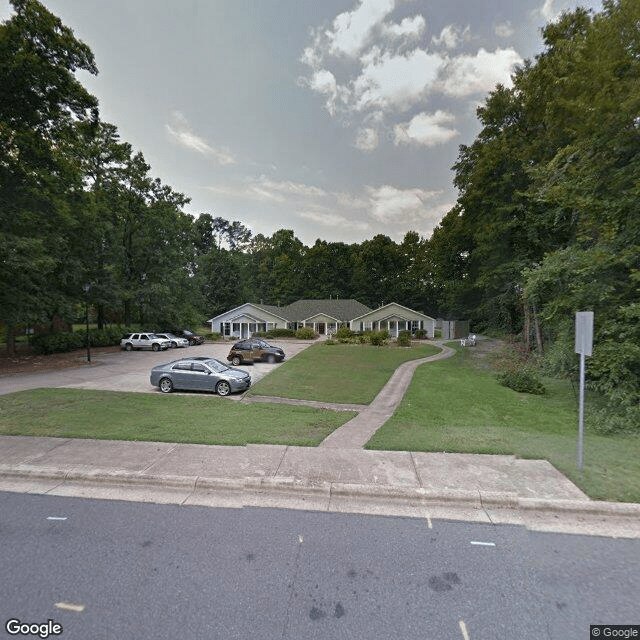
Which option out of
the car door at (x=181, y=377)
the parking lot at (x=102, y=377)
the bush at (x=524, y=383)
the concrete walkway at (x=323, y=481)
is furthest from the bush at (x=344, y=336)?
the concrete walkway at (x=323, y=481)

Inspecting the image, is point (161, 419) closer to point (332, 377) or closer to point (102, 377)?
point (332, 377)

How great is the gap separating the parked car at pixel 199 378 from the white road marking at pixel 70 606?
9.93 meters

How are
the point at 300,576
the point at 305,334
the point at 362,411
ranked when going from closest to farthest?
the point at 300,576
the point at 362,411
the point at 305,334

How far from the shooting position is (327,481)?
514cm

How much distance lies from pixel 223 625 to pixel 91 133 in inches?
888

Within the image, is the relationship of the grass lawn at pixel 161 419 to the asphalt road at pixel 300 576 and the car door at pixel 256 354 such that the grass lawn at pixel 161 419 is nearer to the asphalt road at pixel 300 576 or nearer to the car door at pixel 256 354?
the asphalt road at pixel 300 576

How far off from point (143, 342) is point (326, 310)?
84.4ft

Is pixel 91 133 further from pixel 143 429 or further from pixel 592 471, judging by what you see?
pixel 592 471

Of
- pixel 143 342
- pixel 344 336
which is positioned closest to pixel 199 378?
pixel 143 342

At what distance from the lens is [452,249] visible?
3584cm

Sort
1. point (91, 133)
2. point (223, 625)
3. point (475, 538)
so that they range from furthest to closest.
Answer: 1. point (91, 133)
2. point (475, 538)
3. point (223, 625)

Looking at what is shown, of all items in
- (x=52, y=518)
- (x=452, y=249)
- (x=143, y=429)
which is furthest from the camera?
(x=452, y=249)

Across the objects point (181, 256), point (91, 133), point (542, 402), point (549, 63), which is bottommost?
point (542, 402)

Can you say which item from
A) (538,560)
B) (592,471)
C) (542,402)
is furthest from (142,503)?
(542,402)
